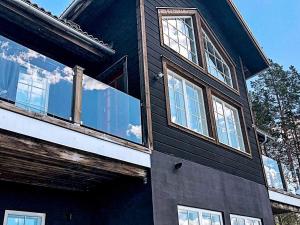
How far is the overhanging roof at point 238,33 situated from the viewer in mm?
12219

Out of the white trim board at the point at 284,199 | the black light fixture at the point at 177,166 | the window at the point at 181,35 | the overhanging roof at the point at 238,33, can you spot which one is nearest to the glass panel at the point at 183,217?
the black light fixture at the point at 177,166

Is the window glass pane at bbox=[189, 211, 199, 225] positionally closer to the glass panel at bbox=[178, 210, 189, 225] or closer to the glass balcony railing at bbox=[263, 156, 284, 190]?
the glass panel at bbox=[178, 210, 189, 225]

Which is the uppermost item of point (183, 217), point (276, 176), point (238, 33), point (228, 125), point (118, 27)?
point (238, 33)

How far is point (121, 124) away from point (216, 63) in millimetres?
6276

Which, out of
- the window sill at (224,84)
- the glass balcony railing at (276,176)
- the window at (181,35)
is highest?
the window at (181,35)

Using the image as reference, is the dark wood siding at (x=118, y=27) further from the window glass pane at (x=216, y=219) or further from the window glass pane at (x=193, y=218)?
the window glass pane at (x=216, y=219)

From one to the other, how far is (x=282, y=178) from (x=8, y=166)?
31.4 ft

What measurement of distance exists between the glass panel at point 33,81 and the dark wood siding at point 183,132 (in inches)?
86.2

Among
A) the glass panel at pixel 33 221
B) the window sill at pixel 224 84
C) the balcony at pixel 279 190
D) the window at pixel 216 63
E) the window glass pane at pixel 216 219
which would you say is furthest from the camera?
the window at pixel 216 63

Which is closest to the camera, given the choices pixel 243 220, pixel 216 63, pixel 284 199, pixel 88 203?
pixel 88 203

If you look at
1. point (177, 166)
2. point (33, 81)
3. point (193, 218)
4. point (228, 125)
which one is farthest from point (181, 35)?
point (193, 218)

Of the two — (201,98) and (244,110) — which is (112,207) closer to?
(201,98)

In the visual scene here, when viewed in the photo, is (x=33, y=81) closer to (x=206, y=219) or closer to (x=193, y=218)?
(x=193, y=218)

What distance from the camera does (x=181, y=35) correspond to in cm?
1019
